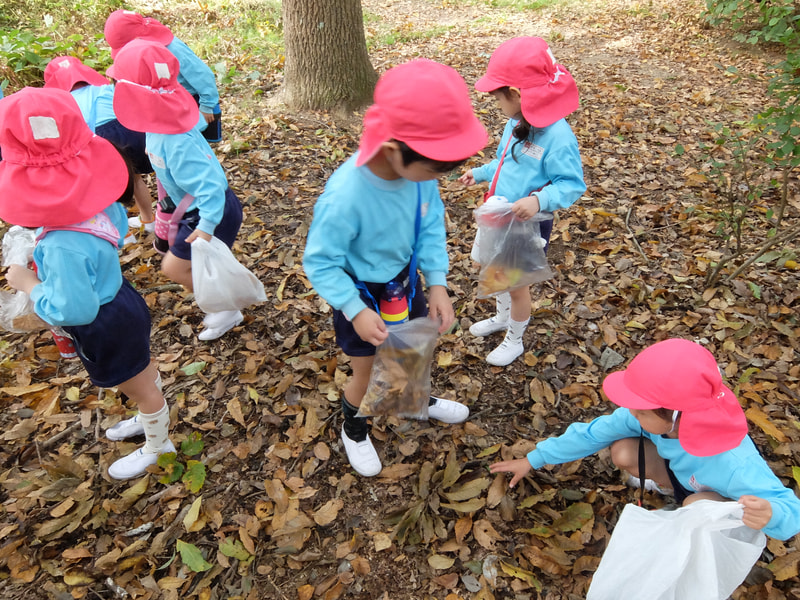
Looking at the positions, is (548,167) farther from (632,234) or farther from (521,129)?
(632,234)

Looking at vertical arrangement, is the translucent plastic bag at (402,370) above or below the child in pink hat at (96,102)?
below

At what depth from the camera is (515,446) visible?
2645 mm

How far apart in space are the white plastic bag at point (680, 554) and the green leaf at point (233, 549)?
150 centimetres

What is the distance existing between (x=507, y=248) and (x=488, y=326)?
0.81m

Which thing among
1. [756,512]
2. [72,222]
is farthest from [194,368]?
[756,512]

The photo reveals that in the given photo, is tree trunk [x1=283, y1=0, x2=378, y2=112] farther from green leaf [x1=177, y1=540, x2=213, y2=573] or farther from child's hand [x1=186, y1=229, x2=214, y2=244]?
green leaf [x1=177, y1=540, x2=213, y2=573]

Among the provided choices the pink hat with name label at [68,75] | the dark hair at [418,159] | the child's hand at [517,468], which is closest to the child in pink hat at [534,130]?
the dark hair at [418,159]

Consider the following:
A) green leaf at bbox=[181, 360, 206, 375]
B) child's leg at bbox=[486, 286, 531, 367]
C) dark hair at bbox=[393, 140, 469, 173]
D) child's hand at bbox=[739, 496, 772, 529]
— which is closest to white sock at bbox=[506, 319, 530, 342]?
child's leg at bbox=[486, 286, 531, 367]

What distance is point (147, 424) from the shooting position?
7.82 ft

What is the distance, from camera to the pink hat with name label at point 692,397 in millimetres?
1598

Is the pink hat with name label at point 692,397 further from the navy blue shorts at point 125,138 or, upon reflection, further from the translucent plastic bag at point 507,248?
the navy blue shorts at point 125,138

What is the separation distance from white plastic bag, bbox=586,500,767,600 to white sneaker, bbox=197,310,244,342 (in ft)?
8.49

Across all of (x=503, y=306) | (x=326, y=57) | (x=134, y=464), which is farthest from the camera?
(x=326, y=57)

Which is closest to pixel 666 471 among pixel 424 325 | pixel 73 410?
pixel 424 325
